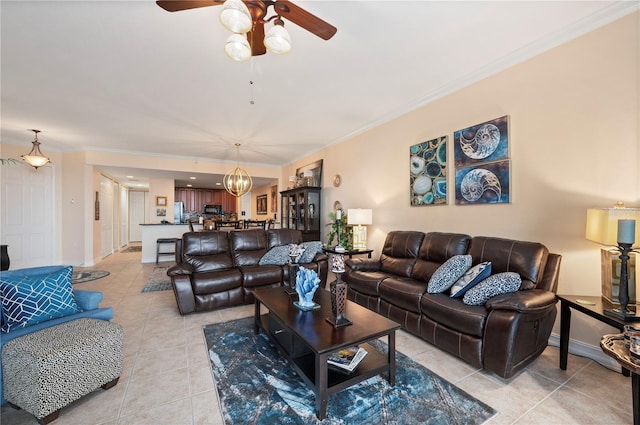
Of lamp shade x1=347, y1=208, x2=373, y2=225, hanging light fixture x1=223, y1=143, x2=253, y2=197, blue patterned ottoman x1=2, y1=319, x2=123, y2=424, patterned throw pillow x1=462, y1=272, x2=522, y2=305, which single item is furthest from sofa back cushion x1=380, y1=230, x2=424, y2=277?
hanging light fixture x1=223, y1=143, x2=253, y2=197

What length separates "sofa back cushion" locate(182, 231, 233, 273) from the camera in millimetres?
3567

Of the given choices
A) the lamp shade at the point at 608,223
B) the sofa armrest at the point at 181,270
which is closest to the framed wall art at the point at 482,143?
the lamp shade at the point at 608,223

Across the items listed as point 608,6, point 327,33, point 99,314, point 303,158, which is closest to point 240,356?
point 99,314

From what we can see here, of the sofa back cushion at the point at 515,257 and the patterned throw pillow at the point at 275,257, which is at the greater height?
the sofa back cushion at the point at 515,257

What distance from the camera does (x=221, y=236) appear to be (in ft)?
13.0

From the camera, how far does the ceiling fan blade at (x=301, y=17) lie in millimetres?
1536

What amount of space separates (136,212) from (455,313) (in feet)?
40.0

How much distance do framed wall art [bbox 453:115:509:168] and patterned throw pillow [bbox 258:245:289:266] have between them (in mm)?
2594

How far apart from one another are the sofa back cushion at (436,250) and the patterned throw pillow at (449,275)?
0.32 m

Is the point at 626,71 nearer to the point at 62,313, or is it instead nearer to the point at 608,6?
the point at 608,6

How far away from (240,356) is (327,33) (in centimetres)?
258

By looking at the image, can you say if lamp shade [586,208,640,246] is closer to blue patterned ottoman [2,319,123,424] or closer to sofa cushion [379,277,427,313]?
sofa cushion [379,277,427,313]

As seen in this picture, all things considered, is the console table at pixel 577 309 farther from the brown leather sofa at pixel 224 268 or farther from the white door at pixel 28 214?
the white door at pixel 28 214

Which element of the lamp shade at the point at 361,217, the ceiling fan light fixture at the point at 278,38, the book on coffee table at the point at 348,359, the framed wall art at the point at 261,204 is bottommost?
the book on coffee table at the point at 348,359
